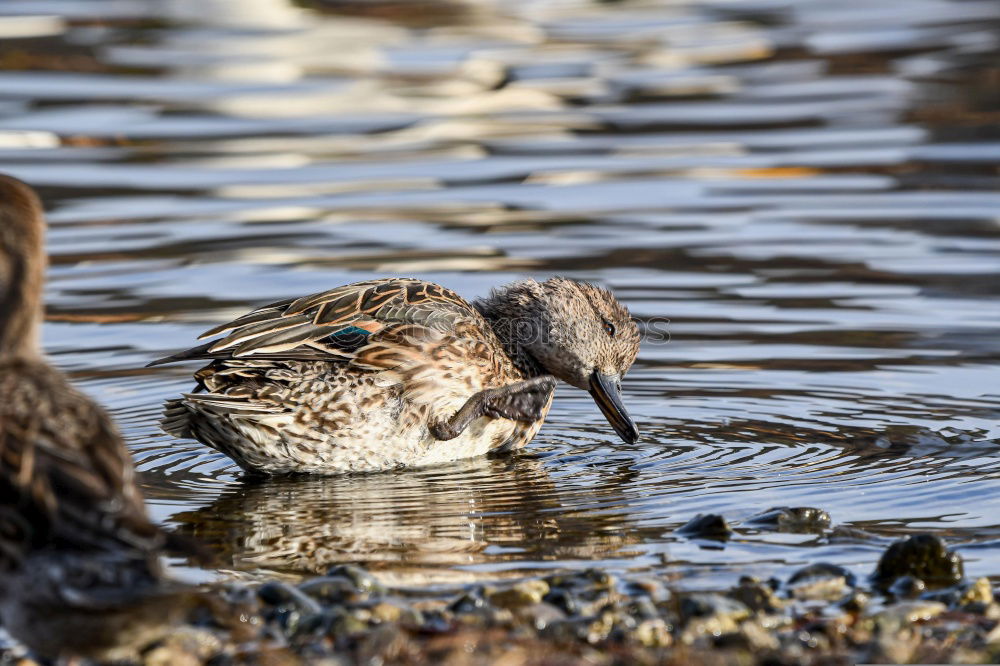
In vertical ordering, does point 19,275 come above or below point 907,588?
above

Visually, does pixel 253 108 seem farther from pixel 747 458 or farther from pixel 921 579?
pixel 921 579

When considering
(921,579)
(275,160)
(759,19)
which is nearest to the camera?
(921,579)

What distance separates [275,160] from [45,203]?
256cm

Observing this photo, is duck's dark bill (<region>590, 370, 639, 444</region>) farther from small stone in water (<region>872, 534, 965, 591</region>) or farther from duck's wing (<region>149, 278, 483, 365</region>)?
small stone in water (<region>872, 534, 965, 591</region>)

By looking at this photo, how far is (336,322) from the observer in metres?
7.89

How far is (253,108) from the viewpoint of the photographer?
1892 centimetres

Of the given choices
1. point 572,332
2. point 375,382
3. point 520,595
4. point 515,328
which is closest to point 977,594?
point 520,595

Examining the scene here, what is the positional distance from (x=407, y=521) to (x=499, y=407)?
132cm

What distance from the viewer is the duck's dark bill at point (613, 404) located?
816 cm

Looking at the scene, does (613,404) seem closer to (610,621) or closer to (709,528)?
(709,528)

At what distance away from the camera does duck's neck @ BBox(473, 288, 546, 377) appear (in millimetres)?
8828

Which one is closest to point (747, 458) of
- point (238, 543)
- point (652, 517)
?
point (652, 517)

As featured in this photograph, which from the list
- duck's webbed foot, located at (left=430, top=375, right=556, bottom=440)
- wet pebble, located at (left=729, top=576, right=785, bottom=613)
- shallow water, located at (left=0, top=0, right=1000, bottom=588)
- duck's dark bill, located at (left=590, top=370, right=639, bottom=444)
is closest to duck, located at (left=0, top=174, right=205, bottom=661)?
shallow water, located at (left=0, top=0, right=1000, bottom=588)

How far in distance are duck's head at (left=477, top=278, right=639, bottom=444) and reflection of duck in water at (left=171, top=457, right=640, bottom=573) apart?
0.85 meters
